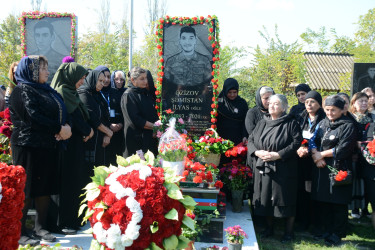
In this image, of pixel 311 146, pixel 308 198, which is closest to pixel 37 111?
pixel 311 146

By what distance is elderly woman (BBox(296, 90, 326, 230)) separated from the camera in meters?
5.17

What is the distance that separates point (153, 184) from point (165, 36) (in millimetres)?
4089

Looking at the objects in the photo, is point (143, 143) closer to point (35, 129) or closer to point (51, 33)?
point (35, 129)

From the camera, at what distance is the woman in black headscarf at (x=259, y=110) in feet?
18.1

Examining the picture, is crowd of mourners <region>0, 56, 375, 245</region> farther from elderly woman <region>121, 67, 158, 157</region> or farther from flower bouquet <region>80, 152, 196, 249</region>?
flower bouquet <region>80, 152, 196, 249</region>

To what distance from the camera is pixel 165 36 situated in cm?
605

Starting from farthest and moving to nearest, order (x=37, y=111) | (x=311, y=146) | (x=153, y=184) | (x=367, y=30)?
(x=367, y=30) → (x=311, y=146) → (x=37, y=111) → (x=153, y=184)

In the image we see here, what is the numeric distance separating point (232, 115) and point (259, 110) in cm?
57

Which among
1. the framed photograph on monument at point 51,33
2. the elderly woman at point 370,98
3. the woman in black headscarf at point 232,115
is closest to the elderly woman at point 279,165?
the woman in black headscarf at point 232,115

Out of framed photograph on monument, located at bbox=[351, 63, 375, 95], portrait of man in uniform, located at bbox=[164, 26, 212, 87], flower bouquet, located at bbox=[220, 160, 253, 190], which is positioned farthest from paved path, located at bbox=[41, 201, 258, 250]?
framed photograph on monument, located at bbox=[351, 63, 375, 95]

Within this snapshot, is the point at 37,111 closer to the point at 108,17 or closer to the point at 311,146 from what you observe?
the point at 311,146

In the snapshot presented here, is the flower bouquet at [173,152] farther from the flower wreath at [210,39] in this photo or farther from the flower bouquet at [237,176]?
the flower wreath at [210,39]

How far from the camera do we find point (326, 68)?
85.8 feet

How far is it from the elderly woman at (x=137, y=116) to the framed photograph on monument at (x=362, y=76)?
12.2 feet
